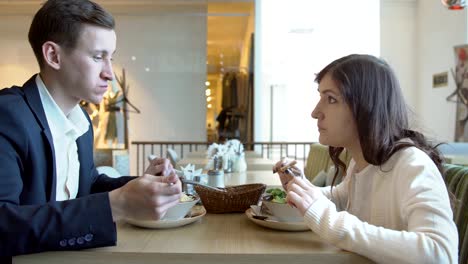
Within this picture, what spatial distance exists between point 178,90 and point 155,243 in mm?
5792

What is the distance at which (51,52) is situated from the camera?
119 centimetres

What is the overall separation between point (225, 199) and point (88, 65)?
2.05 ft

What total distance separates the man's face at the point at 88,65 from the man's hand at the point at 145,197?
0.42 m

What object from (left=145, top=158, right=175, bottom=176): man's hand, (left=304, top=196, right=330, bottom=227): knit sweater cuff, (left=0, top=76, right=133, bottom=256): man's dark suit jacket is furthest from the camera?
(left=145, top=158, right=175, bottom=176): man's hand

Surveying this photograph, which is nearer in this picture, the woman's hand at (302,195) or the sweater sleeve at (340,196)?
the woman's hand at (302,195)

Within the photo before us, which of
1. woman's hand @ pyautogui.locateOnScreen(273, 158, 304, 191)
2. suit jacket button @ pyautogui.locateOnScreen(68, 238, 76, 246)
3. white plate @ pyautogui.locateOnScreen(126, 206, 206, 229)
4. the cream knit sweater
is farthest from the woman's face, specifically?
suit jacket button @ pyautogui.locateOnScreen(68, 238, 76, 246)

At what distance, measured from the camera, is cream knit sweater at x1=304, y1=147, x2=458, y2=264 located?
93cm

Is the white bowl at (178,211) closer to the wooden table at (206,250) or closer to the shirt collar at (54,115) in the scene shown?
the wooden table at (206,250)

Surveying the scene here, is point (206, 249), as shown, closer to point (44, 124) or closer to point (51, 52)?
point (44, 124)

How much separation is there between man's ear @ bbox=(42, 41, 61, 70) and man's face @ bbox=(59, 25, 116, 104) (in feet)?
0.05

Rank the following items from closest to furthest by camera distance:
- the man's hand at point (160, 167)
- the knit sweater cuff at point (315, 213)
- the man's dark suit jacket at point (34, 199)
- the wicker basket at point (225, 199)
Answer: the man's dark suit jacket at point (34, 199), the knit sweater cuff at point (315, 213), the man's hand at point (160, 167), the wicker basket at point (225, 199)

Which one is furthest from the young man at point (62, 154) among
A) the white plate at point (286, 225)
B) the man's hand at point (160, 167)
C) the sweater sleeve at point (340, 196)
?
the sweater sleeve at point (340, 196)

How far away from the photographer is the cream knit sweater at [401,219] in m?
0.93

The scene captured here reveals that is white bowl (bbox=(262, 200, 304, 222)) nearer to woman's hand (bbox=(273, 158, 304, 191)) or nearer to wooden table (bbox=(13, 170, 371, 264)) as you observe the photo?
wooden table (bbox=(13, 170, 371, 264))
